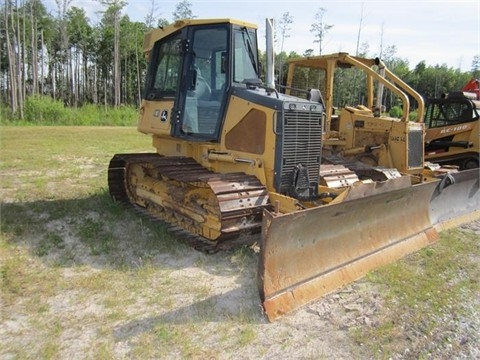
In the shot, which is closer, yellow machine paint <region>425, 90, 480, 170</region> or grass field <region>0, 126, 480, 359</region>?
grass field <region>0, 126, 480, 359</region>

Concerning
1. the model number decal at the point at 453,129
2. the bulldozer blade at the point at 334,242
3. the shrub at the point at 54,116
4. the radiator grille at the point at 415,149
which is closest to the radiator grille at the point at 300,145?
the bulldozer blade at the point at 334,242

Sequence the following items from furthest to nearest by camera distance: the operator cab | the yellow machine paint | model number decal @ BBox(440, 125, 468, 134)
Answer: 1. model number decal @ BBox(440, 125, 468, 134)
2. the yellow machine paint
3. the operator cab

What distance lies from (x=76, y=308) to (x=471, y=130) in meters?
10.5

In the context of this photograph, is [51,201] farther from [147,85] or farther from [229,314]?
[229,314]

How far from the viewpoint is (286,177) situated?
5059 millimetres

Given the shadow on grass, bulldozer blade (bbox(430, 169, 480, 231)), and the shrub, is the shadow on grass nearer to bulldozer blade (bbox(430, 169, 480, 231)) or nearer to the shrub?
bulldozer blade (bbox(430, 169, 480, 231))

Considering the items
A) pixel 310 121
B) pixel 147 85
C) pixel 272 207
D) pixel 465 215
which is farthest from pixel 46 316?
pixel 465 215

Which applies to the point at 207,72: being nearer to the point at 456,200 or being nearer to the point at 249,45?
the point at 249,45

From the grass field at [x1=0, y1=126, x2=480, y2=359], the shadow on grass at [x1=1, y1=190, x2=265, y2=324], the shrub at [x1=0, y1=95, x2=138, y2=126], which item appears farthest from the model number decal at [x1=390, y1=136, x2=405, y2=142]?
the shrub at [x1=0, y1=95, x2=138, y2=126]

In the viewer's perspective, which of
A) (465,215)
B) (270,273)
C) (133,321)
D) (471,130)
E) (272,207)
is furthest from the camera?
(471,130)

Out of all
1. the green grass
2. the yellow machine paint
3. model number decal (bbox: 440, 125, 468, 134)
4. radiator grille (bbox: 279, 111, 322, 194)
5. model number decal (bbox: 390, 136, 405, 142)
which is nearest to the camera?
the green grass

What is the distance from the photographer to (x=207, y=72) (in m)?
5.64

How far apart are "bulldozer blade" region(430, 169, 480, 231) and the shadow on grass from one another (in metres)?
2.96

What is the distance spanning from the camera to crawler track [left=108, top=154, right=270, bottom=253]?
459 centimetres
